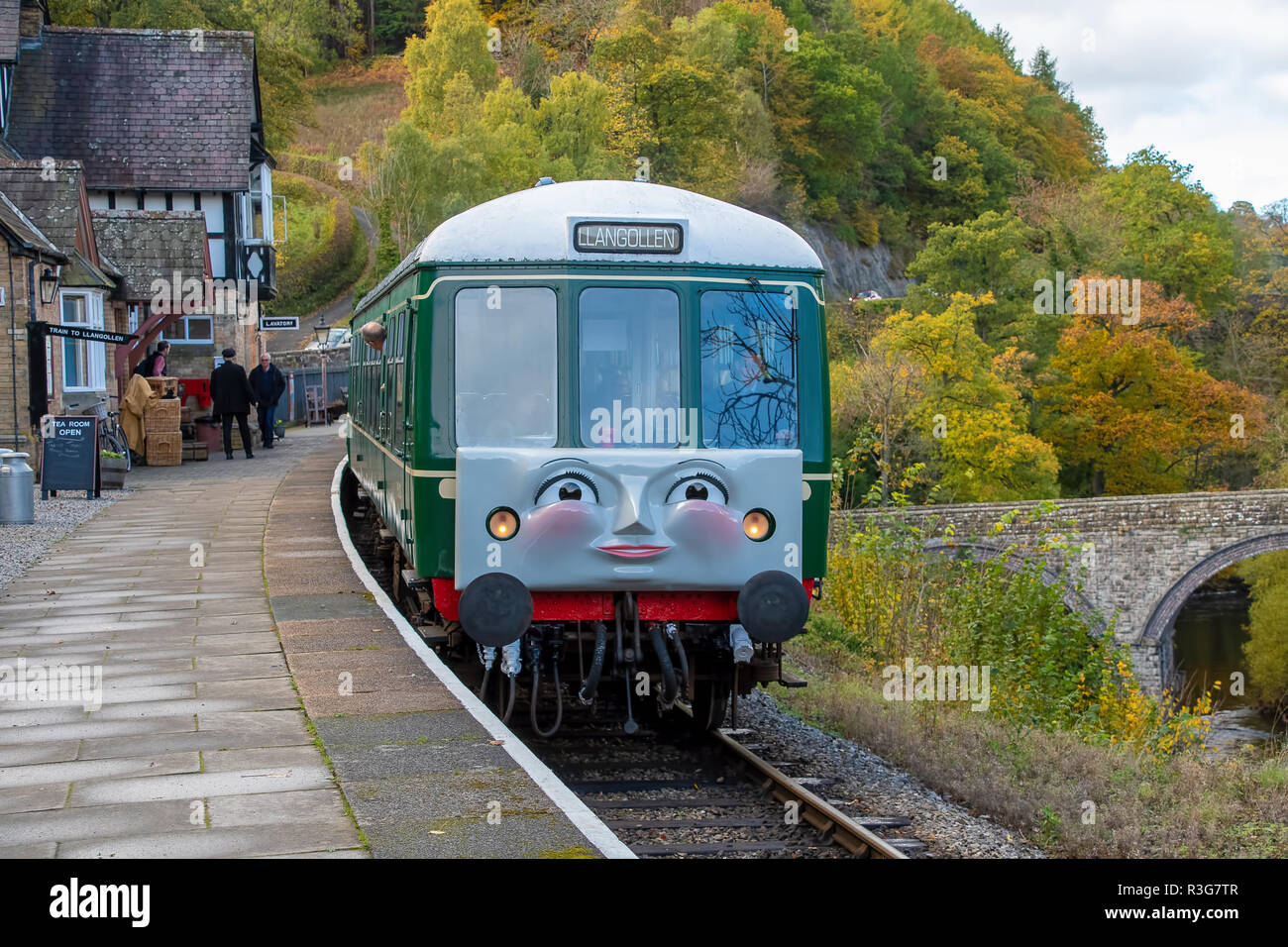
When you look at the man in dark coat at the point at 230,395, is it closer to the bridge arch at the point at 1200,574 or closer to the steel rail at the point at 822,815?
the steel rail at the point at 822,815

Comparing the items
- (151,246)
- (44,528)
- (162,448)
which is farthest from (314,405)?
(44,528)

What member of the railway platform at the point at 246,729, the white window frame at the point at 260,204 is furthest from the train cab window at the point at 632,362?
the white window frame at the point at 260,204

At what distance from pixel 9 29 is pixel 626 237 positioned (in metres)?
26.7

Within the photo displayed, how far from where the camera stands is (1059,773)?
1067 cm

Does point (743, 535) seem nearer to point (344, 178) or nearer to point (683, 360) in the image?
point (683, 360)

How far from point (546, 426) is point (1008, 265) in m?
49.8

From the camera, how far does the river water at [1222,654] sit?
36.1 metres

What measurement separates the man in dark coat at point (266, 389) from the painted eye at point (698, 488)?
20.1 meters

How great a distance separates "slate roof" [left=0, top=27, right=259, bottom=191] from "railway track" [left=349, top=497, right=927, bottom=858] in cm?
2603

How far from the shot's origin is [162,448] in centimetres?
2359

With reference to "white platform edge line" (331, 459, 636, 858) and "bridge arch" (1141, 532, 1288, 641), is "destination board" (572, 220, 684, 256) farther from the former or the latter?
"bridge arch" (1141, 532, 1288, 641)

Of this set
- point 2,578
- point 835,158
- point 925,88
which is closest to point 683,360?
point 2,578

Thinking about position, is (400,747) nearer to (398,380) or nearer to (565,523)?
(565,523)
